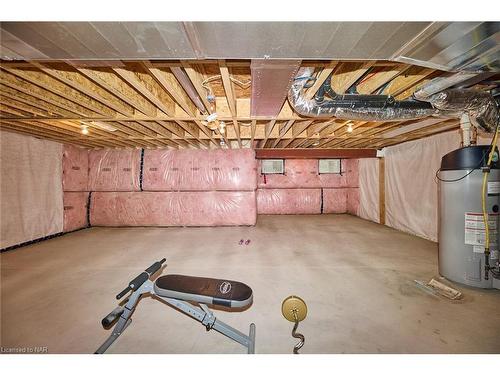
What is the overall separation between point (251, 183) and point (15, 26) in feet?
15.6

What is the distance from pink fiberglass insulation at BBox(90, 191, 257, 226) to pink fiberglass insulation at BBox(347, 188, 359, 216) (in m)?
4.03

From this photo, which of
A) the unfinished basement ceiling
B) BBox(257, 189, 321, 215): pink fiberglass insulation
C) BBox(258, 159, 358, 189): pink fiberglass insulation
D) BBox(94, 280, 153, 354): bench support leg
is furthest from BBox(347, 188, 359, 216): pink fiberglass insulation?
BBox(94, 280, 153, 354): bench support leg

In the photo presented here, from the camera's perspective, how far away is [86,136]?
444 centimetres

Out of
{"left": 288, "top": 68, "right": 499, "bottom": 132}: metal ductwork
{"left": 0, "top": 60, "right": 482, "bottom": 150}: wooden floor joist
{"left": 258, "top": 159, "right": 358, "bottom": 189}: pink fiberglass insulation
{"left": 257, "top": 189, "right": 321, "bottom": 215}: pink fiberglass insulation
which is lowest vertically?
{"left": 257, "top": 189, "right": 321, "bottom": 215}: pink fiberglass insulation

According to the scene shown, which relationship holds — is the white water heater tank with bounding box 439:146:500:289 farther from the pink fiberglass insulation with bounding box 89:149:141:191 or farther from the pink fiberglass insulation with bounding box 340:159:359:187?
the pink fiberglass insulation with bounding box 89:149:141:191

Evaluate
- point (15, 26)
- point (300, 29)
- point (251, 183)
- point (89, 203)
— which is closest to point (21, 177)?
point (89, 203)

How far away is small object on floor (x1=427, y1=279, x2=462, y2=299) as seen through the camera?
2.14m

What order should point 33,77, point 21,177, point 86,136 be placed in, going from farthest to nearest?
point 86,136
point 21,177
point 33,77

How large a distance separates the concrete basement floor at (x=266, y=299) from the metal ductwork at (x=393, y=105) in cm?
207

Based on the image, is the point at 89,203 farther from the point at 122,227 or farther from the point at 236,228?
the point at 236,228

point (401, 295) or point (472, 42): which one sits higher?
point (472, 42)

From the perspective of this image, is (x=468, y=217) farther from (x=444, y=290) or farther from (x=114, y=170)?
(x=114, y=170)

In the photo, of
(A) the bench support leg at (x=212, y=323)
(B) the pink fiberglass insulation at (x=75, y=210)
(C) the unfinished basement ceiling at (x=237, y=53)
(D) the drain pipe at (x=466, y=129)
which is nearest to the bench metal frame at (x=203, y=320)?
(A) the bench support leg at (x=212, y=323)

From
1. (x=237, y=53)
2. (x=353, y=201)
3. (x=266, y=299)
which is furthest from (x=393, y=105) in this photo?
(x=353, y=201)
